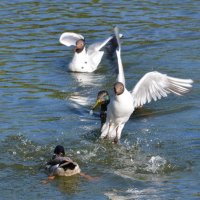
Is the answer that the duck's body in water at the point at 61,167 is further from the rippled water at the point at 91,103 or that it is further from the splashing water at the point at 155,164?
the splashing water at the point at 155,164

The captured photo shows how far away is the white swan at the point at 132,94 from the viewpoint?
13.0 meters

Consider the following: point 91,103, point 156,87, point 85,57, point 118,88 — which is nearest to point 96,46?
point 85,57

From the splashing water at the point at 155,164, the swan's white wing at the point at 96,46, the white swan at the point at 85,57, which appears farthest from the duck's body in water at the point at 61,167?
the white swan at the point at 85,57

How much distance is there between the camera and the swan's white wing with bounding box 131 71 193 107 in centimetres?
1405

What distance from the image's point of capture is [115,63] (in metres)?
15.9

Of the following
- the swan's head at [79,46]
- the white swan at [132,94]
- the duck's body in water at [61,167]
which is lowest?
the duck's body in water at [61,167]

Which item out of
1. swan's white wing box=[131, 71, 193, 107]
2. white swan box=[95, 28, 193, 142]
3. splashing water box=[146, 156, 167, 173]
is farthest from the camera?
swan's white wing box=[131, 71, 193, 107]

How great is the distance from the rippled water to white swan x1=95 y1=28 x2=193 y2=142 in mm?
269

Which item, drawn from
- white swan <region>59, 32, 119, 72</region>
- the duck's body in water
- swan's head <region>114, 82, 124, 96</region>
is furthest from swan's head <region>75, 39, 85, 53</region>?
the duck's body in water

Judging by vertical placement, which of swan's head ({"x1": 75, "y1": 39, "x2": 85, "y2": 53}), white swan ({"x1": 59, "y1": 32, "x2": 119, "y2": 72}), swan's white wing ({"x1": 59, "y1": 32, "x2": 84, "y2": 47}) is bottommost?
white swan ({"x1": 59, "y1": 32, "x2": 119, "y2": 72})

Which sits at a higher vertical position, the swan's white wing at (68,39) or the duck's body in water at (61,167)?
the swan's white wing at (68,39)

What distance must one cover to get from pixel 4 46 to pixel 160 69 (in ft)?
13.5

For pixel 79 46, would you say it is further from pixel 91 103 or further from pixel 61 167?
→ pixel 61 167

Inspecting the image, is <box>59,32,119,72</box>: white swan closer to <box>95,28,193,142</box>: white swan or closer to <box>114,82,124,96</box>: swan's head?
<box>95,28,193,142</box>: white swan
